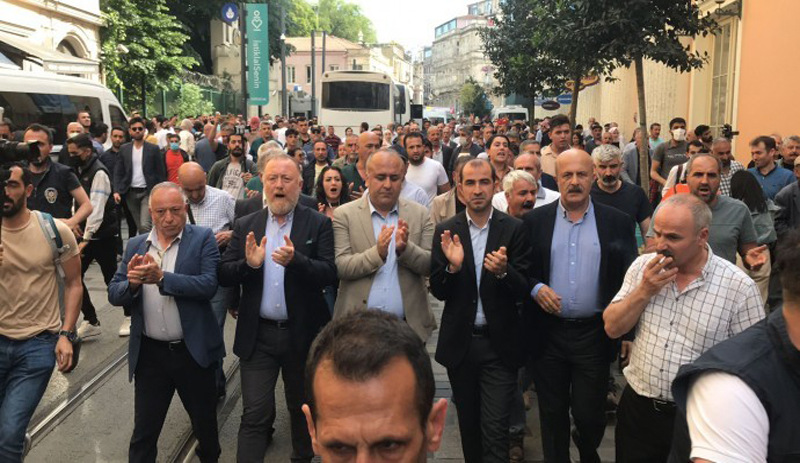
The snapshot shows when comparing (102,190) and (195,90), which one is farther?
(195,90)

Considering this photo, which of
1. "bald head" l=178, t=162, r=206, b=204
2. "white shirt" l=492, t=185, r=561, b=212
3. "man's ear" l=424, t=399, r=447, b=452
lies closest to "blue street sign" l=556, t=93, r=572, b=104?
"white shirt" l=492, t=185, r=561, b=212

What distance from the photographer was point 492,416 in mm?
4527

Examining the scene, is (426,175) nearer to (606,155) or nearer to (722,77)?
(606,155)

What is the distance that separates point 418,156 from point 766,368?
24.2 ft

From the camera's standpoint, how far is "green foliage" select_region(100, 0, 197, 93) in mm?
29656

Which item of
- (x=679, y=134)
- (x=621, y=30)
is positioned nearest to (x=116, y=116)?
(x=621, y=30)

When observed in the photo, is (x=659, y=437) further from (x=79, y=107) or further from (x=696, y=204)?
(x=79, y=107)

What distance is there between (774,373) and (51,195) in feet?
20.3

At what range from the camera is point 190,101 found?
3531 cm

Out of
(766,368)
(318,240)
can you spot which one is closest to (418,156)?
(318,240)

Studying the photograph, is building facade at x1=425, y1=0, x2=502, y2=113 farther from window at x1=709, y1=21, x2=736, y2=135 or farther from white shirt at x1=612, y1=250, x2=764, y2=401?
white shirt at x1=612, y1=250, x2=764, y2=401

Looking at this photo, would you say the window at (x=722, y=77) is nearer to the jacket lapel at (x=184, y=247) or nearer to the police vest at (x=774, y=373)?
the jacket lapel at (x=184, y=247)

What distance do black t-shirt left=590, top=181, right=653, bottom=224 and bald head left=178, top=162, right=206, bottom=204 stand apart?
10.2 ft

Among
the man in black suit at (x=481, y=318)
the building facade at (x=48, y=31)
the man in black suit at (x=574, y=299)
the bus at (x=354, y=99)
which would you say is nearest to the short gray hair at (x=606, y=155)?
the man in black suit at (x=574, y=299)
